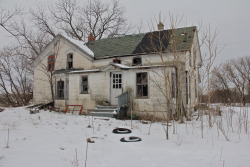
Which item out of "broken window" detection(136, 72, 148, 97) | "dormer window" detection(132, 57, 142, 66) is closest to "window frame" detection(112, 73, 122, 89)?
"broken window" detection(136, 72, 148, 97)

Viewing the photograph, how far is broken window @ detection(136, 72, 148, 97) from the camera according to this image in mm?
11875

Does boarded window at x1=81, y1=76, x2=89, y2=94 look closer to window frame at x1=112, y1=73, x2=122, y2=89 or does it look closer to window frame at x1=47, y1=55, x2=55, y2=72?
window frame at x1=112, y1=73, x2=122, y2=89

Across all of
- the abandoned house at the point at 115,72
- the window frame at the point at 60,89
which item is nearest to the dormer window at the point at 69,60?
the abandoned house at the point at 115,72

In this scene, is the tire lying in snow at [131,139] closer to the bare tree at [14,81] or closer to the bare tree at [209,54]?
the bare tree at [209,54]

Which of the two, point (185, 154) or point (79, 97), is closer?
point (185, 154)

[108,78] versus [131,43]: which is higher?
[131,43]

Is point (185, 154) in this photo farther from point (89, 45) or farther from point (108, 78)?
point (89, 45)

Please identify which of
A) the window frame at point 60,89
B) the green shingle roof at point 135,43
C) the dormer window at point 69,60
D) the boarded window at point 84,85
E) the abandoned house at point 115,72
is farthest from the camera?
the dormer window at point 69,60

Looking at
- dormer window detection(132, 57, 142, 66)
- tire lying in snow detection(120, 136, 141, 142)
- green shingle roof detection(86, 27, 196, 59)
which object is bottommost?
tire lying in snow detection(120, 136, 141, 142)

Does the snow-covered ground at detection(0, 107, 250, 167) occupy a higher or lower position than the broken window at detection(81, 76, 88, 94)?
lower

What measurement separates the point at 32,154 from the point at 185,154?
11.9 ft

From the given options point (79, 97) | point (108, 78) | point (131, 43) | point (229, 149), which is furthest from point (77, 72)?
point (229, 149)

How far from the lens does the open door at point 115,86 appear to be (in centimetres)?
1267

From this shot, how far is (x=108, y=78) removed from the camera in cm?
1280
